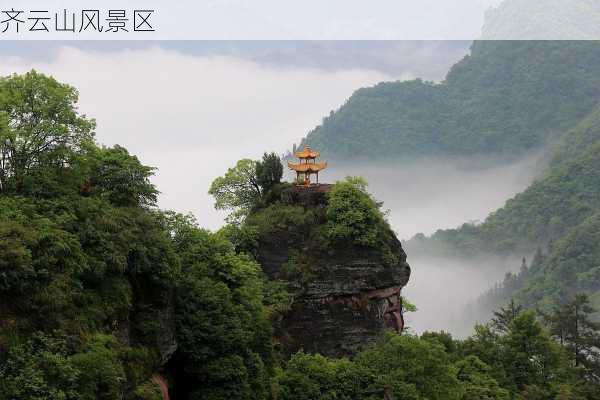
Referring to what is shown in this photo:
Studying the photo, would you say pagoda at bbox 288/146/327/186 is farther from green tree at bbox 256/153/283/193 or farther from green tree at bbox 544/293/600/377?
green tree at bbox 544/293/600/377

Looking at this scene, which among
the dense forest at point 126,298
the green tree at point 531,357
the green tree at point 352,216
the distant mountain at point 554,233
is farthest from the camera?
the distant mountain at point 554,233

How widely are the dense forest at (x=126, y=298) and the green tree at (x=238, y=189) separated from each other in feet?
21.6

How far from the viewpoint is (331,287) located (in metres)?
38.2

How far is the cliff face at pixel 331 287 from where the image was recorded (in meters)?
37.8

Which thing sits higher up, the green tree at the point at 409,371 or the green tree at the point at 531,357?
the green tree at the point at 409,371

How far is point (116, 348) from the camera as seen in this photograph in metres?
19.9

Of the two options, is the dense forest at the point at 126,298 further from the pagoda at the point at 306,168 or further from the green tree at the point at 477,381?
the pagoda at the point at 306,168

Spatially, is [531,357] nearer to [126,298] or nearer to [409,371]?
[409,371]

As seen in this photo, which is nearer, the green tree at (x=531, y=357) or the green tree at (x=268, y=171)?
the green tree at (x=531, y=357)

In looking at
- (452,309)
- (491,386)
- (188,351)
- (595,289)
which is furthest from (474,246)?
(188,351)

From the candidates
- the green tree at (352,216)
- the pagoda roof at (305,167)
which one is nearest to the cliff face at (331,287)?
the green tree at (352,216)

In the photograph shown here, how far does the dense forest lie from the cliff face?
29.0 inches

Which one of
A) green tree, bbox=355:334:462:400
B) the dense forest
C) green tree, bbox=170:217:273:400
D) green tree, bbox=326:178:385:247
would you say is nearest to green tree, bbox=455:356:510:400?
the dense forest

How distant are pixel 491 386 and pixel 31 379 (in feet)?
89.5
